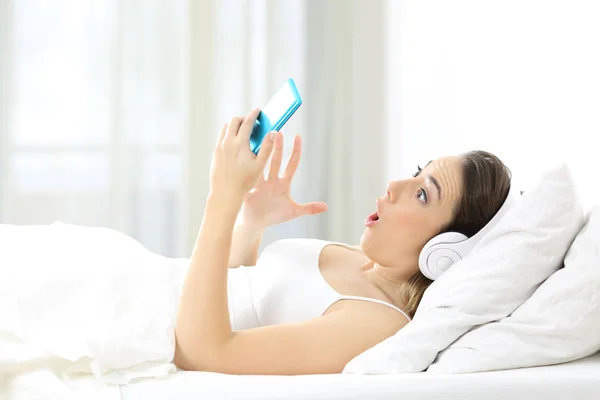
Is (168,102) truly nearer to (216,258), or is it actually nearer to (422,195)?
(422,195)

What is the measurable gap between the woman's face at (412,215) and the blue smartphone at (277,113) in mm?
314

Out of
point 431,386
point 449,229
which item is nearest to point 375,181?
point 449,229

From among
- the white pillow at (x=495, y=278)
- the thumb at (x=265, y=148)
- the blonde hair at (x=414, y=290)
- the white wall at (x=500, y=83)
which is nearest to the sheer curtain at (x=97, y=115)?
the white wall at (x=500, y=83)

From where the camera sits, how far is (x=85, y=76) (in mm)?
3020

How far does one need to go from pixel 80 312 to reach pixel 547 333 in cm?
77

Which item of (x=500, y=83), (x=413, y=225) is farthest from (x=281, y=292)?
(x=500, y=83)

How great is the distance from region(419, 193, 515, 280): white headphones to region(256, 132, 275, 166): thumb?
0.37m

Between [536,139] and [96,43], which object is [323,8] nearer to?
[96,43]

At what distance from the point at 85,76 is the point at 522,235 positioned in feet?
7.50

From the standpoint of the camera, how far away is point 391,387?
101cm

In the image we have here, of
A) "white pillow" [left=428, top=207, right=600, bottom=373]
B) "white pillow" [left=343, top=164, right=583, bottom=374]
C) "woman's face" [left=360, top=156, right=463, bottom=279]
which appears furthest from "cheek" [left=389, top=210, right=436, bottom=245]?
"white pillow" [left=428, top=207, right=600, bottom=373]

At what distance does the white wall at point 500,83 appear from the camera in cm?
159

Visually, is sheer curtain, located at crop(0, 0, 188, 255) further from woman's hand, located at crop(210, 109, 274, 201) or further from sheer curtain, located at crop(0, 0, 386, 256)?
woman's hand, located at crop(210, 109, 274, 201)

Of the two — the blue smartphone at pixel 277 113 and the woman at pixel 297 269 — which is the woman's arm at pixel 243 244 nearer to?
the woman at pixel 297 269
